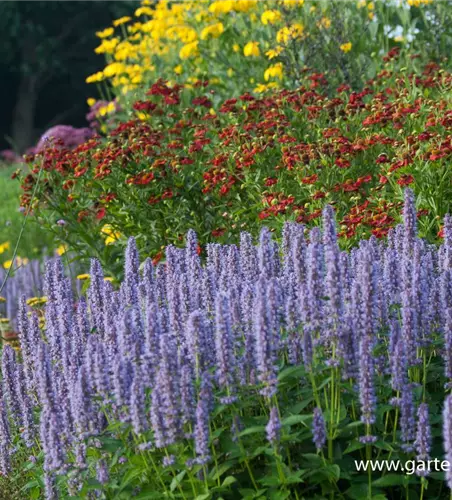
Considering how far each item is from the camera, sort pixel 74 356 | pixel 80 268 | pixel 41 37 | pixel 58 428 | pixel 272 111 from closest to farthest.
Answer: pixel 58 428
pixel 74 356
pixel 272 111
pixel 80 268
pixel 41 37

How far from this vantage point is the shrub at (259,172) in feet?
19.4

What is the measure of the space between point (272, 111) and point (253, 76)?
127 inches

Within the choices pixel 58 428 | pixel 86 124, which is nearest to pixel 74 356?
pixel 58 428

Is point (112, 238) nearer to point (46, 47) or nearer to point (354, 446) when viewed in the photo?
point (354, 446)

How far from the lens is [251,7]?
32.0 feet

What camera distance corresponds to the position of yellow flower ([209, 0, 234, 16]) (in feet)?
31.3

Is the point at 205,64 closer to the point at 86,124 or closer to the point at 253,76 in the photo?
the point at 253,76

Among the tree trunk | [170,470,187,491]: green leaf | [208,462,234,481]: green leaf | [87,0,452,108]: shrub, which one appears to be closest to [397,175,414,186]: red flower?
[208,462,234,481]: green leaf

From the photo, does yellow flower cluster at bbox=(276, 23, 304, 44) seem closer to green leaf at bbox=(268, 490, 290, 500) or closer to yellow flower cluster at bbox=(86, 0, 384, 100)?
yellow flower cluster at bbox=(86, 0, 384, 100)

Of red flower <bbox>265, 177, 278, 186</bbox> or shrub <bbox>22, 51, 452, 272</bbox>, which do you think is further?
red flower <bbox>265, 177, 278, 186</bbox>

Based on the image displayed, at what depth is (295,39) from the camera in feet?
29.4

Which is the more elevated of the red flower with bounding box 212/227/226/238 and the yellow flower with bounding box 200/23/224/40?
the yellow flower with bounding box 200/23/224/40

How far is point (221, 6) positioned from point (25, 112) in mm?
25547

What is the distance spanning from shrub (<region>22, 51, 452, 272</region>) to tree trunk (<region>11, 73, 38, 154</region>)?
27067 mm
